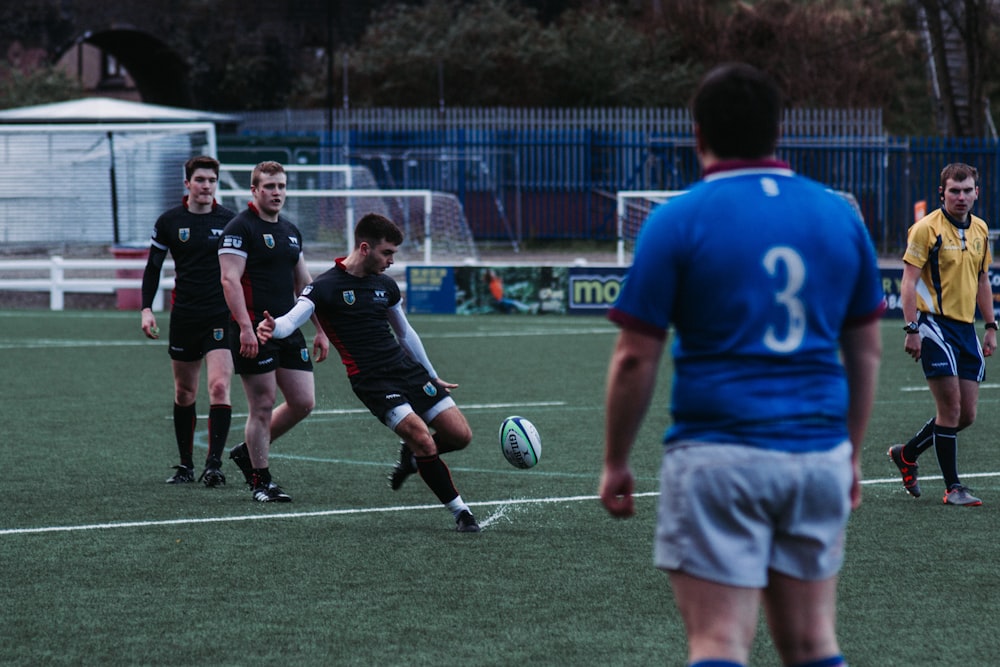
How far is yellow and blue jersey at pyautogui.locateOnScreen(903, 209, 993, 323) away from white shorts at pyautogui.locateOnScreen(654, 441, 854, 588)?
207 inches

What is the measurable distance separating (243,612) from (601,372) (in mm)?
10156

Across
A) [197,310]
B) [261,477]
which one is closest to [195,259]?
[197,310]

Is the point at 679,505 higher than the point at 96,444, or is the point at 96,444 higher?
the point at 679,505

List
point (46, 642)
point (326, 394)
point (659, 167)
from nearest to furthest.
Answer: point (46, 642), point (326, 394), point (659, 167)

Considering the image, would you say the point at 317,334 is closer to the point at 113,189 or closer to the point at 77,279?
the point at 113,189

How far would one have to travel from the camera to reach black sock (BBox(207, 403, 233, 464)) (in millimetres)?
9398

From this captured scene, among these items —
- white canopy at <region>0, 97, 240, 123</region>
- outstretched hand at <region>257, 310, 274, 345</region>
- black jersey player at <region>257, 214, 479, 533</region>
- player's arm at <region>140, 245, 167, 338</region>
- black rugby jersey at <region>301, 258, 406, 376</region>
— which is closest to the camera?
outstretched hand at <region>257, 310, 274, 345</region>

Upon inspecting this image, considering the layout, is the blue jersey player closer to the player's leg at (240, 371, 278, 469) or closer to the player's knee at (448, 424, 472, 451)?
the player's knee at (448, 424, 472, 451)

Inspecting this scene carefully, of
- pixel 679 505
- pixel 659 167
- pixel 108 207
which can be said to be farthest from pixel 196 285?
pixel 659 167

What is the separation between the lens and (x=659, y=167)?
29484 mm

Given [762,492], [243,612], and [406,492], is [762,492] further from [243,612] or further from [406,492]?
[406,492]

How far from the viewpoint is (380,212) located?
24375 millimetres

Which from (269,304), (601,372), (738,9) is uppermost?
(738,9)

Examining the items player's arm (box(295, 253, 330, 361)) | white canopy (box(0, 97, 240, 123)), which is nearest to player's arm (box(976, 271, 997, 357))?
player's arm (box(295, 253, 330, 361))
